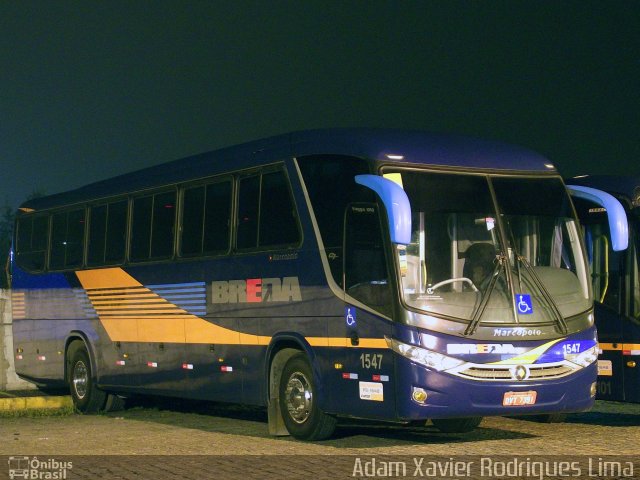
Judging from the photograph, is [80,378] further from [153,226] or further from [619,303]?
[619,303]

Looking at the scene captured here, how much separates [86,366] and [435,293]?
9.29m

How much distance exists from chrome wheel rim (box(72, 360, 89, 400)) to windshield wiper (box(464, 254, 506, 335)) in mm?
9448

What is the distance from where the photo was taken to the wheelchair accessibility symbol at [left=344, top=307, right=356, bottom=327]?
13.9 m

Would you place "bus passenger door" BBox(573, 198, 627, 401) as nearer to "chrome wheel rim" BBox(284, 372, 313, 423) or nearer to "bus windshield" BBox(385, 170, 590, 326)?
"bus windshield" BBox(385, 170, 590, 326)

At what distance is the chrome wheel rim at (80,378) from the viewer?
21.0 m

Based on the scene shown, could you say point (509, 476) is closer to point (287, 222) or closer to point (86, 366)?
point (287, 222)

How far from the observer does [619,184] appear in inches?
676

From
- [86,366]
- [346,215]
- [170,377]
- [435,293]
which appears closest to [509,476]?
[435,293]

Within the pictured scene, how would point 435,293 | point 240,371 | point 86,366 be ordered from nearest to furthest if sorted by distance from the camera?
point 435,293, point 240,371, point 86,366

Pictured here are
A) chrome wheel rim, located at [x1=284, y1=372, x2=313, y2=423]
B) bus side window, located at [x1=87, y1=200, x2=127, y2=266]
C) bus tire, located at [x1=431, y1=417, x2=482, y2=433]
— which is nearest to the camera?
chrome wheel rim, located at [x1=284, y1=372, x2=313, y2=423]

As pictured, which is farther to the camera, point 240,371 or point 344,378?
point 240,371

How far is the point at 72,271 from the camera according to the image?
2148cm

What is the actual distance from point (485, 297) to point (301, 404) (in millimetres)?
2855

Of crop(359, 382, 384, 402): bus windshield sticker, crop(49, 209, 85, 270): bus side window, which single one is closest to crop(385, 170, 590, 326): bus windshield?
crop(359, 382, 384, 402): bus windshield sticker
